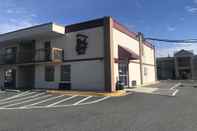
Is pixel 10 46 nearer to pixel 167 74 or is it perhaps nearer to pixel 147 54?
pixel 147 54

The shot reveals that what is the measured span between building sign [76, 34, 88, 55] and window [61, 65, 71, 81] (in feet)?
6.42

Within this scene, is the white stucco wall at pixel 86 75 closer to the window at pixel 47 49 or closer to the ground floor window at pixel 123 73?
the window at pixel 47 49

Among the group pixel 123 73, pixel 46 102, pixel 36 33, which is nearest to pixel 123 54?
pixel 123 73

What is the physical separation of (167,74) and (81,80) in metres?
47.6

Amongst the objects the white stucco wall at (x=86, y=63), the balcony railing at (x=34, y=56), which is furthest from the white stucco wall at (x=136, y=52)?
the balcony railing at (x=34, y=56)

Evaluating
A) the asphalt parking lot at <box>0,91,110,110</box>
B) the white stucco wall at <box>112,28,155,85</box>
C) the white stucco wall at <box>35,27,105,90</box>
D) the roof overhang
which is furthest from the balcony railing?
the asphalt parking lot at <box>0,91,110,110</box>

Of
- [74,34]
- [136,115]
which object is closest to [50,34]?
[74,34]

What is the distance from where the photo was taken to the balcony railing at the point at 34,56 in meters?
20.7

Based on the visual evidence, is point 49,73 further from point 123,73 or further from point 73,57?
point 123,73

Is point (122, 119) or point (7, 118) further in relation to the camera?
point (7, 118)

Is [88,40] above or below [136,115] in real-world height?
above

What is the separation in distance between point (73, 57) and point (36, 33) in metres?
4.48

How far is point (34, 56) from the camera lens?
909 inches

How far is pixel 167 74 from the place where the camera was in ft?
205
